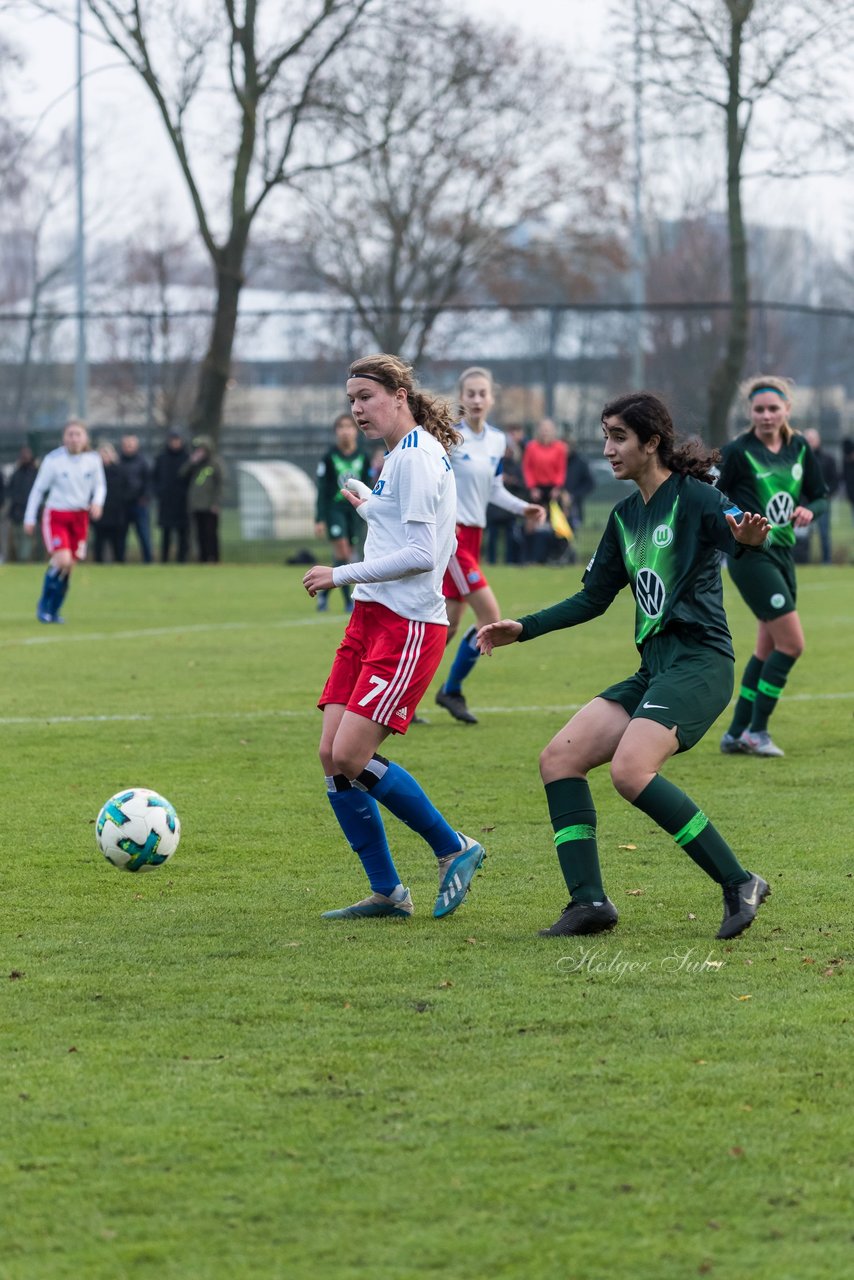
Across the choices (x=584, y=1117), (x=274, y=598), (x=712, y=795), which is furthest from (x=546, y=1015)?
(x=274, y=598)

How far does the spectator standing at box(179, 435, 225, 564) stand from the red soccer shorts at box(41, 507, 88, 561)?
9.14 m

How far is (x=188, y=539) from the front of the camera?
2739 centimetres

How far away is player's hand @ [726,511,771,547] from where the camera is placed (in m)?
4.94

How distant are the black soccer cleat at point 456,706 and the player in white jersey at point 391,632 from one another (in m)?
4.60

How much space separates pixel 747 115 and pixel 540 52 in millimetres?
11702

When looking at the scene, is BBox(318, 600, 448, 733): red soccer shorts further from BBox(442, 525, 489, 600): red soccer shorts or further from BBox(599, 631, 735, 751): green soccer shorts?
BBox(442, 525, 489, 600): red soccer shorts

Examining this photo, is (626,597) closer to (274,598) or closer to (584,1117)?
(274,598)

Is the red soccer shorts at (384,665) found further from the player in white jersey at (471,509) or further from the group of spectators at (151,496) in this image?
the group of spectators at (151,496)

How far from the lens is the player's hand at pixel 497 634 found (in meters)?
5.21

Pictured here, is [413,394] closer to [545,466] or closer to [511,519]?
[545,466]

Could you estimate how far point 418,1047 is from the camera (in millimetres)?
4152

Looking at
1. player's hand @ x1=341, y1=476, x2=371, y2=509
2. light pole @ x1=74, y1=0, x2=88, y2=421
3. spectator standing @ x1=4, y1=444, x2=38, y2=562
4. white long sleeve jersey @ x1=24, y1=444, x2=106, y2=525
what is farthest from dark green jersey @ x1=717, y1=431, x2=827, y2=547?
light pole @ x1=74, y1=0, x2=88, y2=421

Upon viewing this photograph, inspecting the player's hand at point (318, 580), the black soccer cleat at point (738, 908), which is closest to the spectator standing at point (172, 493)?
the player's hand at point (318, 580)

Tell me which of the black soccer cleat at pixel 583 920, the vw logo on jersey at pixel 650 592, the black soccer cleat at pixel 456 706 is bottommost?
the black soccer cleat at pixel 456 706
